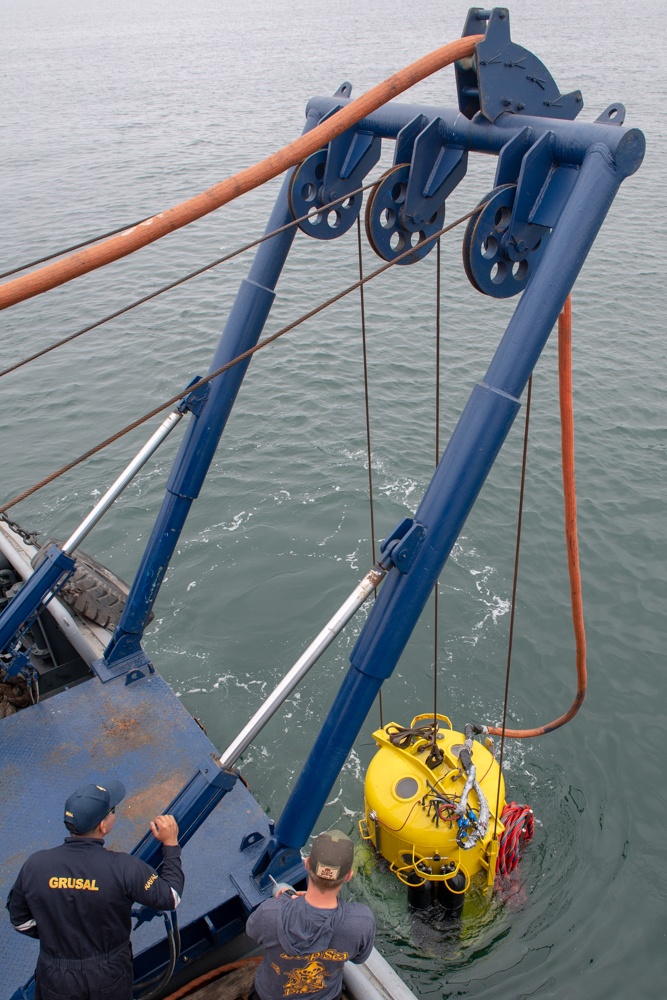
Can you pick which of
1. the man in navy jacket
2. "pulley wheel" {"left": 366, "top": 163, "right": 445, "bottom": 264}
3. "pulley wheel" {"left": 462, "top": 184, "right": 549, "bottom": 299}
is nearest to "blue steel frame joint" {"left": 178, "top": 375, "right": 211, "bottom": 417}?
"pulley wheel" {"left": 366, "top": 163, "right": 445, "bottom": 264}

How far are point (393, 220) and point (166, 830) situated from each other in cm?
363

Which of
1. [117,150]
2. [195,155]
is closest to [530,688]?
[195,155]

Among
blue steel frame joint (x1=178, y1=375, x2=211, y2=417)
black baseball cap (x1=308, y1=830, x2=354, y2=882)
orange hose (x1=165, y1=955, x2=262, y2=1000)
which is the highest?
blue steel frame joint (x1=178, y1=375, x2=211, y2=417)

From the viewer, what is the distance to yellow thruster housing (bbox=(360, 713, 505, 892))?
603cm

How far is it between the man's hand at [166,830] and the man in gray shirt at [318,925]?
2.04 ft

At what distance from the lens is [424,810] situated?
6.07 m

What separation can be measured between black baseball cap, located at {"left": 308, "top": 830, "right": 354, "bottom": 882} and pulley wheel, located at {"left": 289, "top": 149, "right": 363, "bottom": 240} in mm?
3362

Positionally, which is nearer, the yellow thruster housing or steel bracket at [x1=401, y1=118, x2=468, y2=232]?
steel bracket at [x1=401, y1=118, x2=468, y2=232]

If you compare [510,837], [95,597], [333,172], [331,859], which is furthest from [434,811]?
[333,172]

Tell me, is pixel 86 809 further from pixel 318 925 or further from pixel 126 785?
pixel 126 785

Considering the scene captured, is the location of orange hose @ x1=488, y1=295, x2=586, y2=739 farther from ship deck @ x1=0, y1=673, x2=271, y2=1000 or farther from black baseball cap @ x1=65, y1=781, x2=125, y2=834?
black baseball cap @ x1=65, y1=781, x2=125, y2=834

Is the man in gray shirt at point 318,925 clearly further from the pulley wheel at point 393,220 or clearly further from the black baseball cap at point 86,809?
the pulley wheel at point 393,220

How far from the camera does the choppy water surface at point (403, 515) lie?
7.11 metres

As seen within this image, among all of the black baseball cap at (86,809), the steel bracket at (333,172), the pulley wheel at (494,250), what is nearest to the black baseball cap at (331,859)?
the black baseball cap at (86,809)
